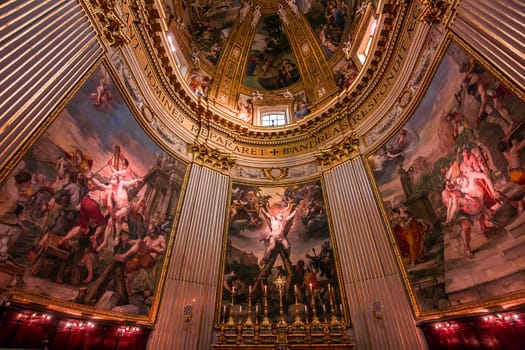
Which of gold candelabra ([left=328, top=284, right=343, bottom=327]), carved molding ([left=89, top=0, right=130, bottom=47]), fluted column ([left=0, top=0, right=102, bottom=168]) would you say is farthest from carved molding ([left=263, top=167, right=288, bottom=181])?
fluted column ([left=0, top=0, right=102, bottom=168])

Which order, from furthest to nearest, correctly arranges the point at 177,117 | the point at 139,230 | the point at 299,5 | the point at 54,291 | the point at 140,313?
the point at 299,5 → the point at 177,117 → the point at 139,230 → the point at 140,313 → the point at 54,291

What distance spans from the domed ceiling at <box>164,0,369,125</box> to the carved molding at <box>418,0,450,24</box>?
5908 millimetres

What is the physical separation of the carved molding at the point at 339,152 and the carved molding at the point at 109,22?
852 centimetres

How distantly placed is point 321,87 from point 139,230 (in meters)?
11.6

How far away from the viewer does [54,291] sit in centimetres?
523

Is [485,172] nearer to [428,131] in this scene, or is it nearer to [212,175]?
[428,131]

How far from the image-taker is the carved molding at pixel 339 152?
1069 cm

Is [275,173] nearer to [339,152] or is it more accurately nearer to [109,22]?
[339,152]

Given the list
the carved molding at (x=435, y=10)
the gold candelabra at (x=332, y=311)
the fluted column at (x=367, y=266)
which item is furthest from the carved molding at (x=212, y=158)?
the carved molding at (x=435, y=10)

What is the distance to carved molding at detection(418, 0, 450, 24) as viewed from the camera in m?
6.27

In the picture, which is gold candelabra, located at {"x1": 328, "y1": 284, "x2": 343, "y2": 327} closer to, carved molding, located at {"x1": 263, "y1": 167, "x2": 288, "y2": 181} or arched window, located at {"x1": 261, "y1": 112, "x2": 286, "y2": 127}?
carved molding, located at {"x1": 263, "y1": 167, "x2": 288, "y2": 181}

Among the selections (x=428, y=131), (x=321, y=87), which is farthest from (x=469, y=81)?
(x=321, y=87)

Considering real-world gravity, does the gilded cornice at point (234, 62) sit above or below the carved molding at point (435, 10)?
above

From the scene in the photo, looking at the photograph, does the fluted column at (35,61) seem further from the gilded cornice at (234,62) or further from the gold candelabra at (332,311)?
the gold candelabra at (332,311)
